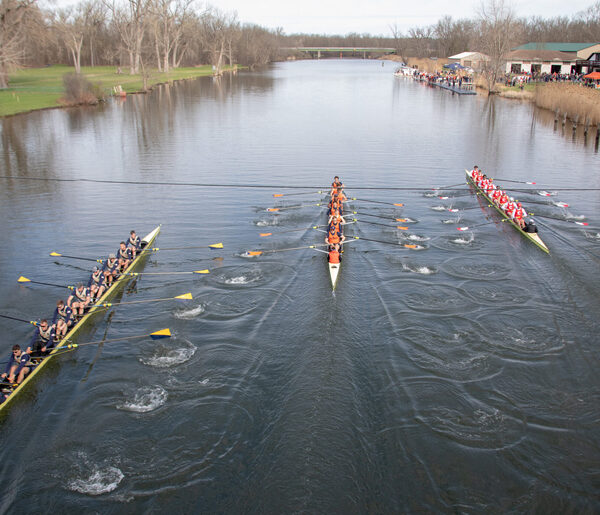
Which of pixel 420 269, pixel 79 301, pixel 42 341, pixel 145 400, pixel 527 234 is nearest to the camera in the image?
pixel 145 400

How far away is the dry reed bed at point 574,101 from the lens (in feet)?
141

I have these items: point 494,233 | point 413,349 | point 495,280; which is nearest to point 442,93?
point 494,233

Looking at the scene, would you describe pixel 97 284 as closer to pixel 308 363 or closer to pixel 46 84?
pixel 308 363

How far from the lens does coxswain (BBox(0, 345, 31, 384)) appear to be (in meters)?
11.6

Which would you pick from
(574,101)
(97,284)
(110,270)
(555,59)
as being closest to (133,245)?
(110,270)

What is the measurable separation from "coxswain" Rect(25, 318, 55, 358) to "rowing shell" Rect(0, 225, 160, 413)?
0.16 m

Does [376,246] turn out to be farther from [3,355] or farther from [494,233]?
[3,355]

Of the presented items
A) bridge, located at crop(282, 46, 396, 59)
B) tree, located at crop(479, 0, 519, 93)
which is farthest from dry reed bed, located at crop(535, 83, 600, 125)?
bridge, located at crop(282, 46, 396, 59)

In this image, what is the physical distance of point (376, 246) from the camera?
20.2 metres

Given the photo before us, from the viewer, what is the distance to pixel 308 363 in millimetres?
12758

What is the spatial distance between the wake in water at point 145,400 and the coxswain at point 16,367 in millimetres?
2501

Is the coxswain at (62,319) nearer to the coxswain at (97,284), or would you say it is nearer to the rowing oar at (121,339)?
the rowing oar at (121,339)

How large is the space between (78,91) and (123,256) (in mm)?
46055

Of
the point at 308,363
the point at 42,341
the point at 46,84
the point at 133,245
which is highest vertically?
the point at 46,84
